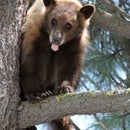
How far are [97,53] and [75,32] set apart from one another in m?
0.91

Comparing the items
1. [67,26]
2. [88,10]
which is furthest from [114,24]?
[67,26]

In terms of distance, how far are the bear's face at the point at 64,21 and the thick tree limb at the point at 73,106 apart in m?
0.55

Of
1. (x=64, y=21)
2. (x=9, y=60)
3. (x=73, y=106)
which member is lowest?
(x=73, y=106)

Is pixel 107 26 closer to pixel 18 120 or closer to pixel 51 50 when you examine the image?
pixel 51 50

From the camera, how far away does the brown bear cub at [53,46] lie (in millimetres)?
3826

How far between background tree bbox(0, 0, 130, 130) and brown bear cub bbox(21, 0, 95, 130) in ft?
0.35

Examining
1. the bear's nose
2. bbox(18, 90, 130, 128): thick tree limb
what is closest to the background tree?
bbox(18, 90, 130, 128): thick tree limb

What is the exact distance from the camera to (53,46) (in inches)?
149

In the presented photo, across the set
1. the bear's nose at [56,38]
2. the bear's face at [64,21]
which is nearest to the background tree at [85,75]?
the bear's face at [64,21]

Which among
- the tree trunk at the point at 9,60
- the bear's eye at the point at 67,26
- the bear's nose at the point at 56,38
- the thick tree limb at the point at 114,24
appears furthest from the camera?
the thick tree limb at the point at 114,24

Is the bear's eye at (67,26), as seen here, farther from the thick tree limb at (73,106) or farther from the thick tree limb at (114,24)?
the thick tree limb at (73,106)

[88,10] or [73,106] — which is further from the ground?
[88,10]

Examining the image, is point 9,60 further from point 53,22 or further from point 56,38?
point 53,22

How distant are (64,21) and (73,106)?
93 centimetres
